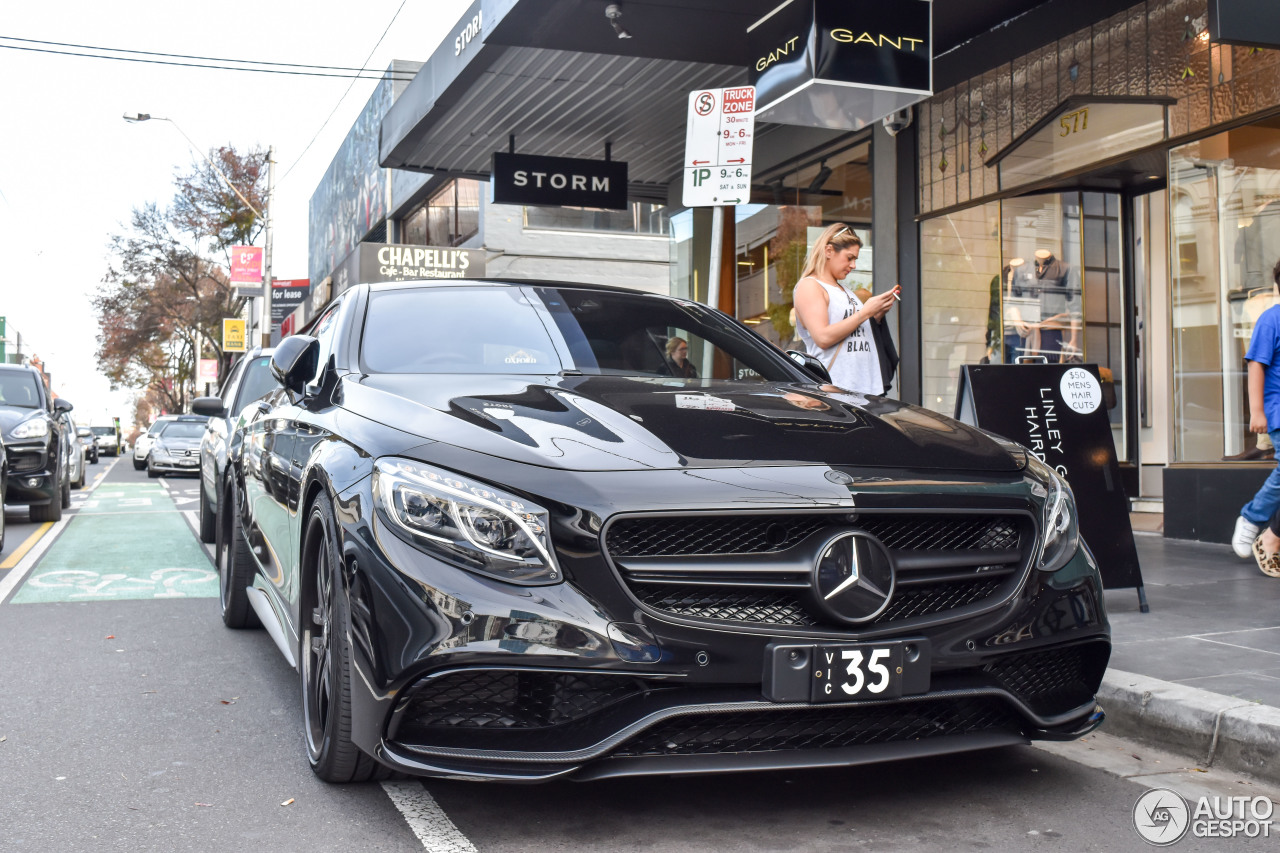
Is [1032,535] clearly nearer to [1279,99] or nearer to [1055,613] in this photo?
[1055,613]

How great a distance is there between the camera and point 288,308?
121 ft

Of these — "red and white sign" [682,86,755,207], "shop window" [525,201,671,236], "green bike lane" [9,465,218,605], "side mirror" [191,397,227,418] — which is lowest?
"green bike lane" [9,465,218,605]

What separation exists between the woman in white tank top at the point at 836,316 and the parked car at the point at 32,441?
8738 mm

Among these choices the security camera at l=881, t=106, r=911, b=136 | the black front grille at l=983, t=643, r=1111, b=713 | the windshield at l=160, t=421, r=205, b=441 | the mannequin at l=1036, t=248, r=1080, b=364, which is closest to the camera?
the black front grille at l=983, t=643, r=1111, b=713

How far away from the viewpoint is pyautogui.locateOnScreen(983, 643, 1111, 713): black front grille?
3.13 metres

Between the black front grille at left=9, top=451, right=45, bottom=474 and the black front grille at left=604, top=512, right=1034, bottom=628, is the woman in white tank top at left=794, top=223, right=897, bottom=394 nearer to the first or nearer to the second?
the black front grille at left=604, top=512, right=1034, bottom=628

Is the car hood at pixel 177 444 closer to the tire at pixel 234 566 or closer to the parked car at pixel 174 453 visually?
the parked car at pixel 174 453

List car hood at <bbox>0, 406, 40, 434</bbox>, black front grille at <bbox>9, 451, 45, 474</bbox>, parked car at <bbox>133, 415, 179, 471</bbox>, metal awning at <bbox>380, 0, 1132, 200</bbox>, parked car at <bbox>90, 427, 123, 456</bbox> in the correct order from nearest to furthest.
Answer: metal awning at <bbox>380, 0, 1132, 200</bbox>, black front grille at <bbox>9, 451, 45, 474</bbox>, car hood at <bbox>0, 406, 40, 434</bbox>, parked car at <bbox>133, 415, 179, 471</bbox>, parked car at <bbox>90, 427, 123, 456</bbox>

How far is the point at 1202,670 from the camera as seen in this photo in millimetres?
4480

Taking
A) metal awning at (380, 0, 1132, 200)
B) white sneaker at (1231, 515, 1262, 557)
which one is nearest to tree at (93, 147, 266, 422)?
metal awning at (380, 0, 1132, 200)

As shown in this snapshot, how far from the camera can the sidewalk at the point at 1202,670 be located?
373cm

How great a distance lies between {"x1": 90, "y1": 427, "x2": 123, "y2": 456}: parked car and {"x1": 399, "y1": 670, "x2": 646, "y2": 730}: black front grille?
61.6 metres

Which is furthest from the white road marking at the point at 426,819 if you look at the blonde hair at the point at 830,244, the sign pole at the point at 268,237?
the sign pole at the point at 268,237

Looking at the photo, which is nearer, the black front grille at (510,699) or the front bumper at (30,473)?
the black front grille at (510,699)
